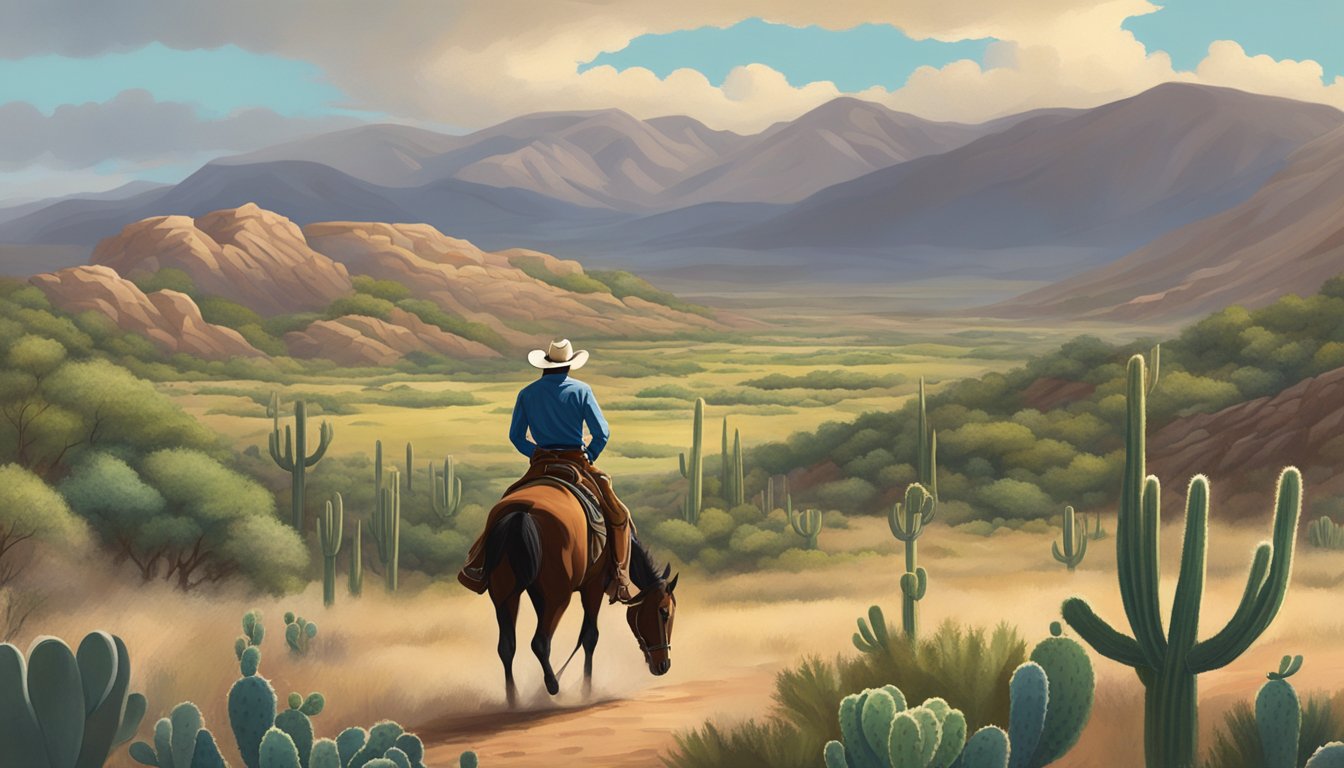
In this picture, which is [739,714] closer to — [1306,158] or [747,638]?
[747,638]

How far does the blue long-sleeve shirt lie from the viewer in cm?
1038

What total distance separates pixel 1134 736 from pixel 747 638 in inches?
223

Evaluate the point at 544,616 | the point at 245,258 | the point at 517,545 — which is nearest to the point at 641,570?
the point at 544,616

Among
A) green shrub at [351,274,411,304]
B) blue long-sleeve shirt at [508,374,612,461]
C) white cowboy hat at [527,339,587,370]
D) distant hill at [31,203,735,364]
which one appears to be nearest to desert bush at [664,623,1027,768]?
blue long-sleeve shirt at [508,374,612,461]

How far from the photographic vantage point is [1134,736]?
327 inches

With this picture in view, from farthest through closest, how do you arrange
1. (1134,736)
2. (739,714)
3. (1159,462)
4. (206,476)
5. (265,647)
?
(1159,462), (206,476), (265,647), (739,714), (1134,736)

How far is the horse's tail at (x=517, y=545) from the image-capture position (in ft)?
32.0

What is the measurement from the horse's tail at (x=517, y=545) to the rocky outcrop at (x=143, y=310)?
2447cm

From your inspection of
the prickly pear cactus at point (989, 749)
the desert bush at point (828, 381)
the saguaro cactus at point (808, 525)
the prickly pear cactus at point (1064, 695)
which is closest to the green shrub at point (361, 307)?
the desert bush at point (828, 381)

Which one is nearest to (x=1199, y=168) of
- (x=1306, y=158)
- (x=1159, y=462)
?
(x=1306, y=158)

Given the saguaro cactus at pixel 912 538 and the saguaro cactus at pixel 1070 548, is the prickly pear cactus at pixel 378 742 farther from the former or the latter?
the saguaro cactus at pixel 1070 548

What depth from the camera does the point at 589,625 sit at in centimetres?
1084

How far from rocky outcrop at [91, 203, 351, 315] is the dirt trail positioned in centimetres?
2676

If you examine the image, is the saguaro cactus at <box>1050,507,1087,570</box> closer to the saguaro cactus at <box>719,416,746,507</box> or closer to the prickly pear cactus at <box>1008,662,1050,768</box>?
the saguaro cactus at <box>719,416,746,507</box>
